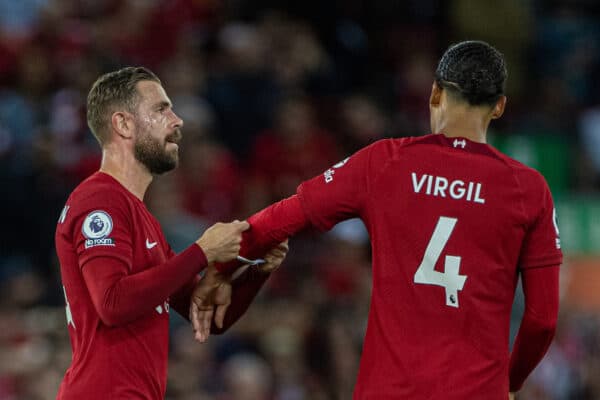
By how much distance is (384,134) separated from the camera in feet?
32.8

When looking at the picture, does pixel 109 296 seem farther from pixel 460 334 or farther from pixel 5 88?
pixel 5 88

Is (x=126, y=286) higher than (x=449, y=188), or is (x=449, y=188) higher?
(x=449, y=188)

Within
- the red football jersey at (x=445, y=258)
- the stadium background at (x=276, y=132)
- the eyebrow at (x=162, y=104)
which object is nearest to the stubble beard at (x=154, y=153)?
the eyebrow at (x=162, y=104)

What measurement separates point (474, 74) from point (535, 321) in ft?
3.16

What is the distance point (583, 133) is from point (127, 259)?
7699 mm

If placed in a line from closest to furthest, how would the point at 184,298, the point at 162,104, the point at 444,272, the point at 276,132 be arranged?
the point at 444,272 → the point at 162,104 → the point at 184,298 → the point at 276,132

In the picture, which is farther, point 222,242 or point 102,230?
point 222,242

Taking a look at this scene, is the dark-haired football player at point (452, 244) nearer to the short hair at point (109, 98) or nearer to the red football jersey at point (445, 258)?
the red football jersey at point (445, 258)

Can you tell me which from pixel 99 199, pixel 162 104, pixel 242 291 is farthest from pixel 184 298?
pixel 162 104

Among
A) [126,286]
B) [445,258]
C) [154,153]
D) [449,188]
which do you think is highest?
[154,153]

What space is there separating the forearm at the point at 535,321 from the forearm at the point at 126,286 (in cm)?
132

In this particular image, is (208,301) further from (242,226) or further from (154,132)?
(154,132)

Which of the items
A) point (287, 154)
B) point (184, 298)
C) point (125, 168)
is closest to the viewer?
point (125, 168)

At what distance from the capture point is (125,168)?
472cm
